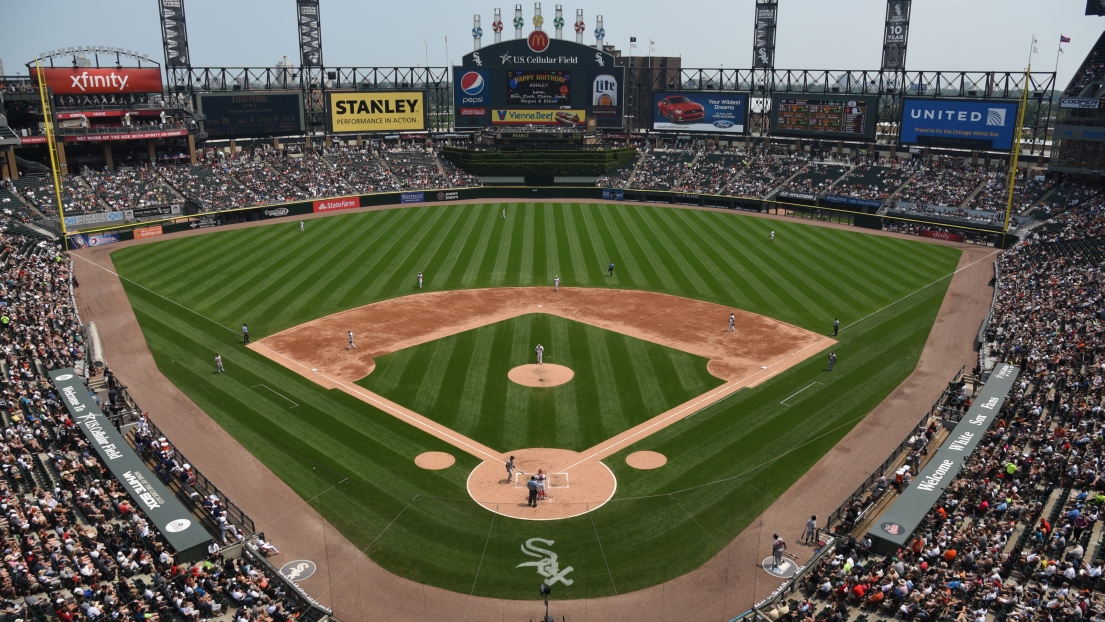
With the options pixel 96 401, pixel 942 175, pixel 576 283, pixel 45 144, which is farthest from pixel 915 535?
pixel 45 144

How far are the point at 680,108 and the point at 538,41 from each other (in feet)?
59.0

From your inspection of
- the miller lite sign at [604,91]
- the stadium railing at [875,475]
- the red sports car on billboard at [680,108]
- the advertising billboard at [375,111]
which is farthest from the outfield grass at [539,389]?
the red sports car on billboard at [680,108]

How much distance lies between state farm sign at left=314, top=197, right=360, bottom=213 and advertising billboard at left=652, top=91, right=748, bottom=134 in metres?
37.1

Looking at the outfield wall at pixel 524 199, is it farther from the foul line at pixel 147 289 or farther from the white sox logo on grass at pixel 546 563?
the white sox logo on grass at pixel 546 563

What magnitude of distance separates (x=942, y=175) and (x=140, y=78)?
74039mm

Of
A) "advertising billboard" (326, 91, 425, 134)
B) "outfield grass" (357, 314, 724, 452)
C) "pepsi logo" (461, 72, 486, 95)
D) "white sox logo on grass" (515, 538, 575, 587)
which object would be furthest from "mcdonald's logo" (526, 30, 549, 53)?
"white sox logo on grass" (515, 538, 575, 587)

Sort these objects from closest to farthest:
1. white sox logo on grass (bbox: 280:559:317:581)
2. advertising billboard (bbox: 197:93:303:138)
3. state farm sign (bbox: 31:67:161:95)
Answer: white sox logo on grass (bbox: 280:559:317:581) < state farm sign (bbox: 31:67:161:95) < advertising billboard (bbox: 197:93:303:138)

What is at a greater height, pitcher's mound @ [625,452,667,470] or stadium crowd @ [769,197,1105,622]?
stadium crowd @ [769,197,1105,622]

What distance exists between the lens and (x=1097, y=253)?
43719 millimetres

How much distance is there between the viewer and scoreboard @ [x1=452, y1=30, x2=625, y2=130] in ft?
288

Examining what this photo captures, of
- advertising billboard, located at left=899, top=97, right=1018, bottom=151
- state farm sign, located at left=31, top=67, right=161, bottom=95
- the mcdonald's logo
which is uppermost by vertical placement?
the mcdonald's logo

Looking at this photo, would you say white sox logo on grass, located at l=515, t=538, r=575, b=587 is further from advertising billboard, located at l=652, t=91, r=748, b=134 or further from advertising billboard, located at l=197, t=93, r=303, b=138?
advertising billboard, located at l=652, t=91, r=748, b=134

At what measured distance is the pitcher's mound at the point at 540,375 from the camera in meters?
33.5

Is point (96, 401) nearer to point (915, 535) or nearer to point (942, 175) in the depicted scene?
point (915, 535)
